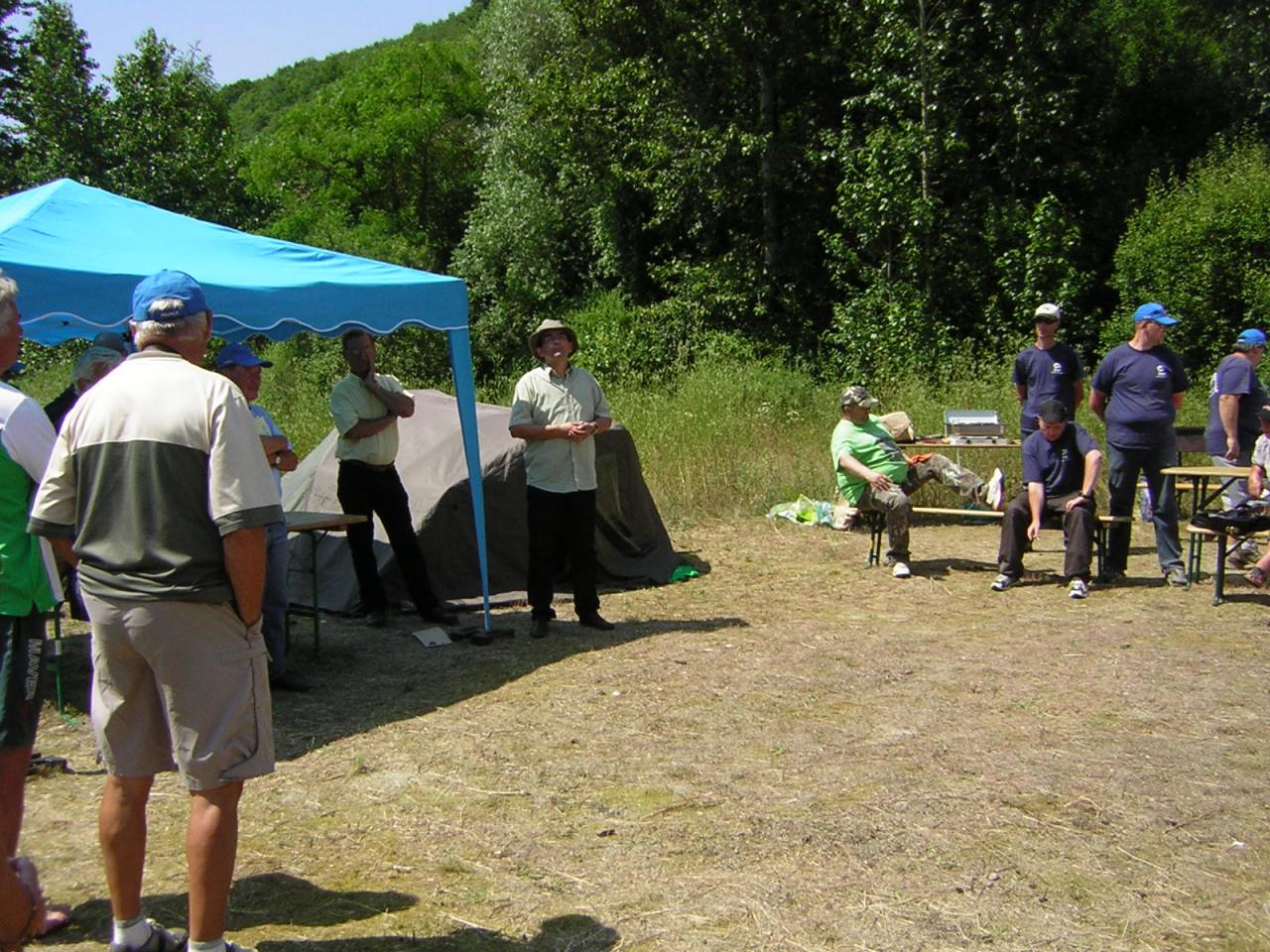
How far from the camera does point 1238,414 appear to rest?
30.3 feet

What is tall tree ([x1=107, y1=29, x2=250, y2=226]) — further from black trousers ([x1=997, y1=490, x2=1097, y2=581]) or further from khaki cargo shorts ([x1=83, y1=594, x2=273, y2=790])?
khaki cargo shorts ([x1=83, y1=594, x2=273, y2=790])

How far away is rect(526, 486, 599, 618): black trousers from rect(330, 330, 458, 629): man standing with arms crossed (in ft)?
2.31

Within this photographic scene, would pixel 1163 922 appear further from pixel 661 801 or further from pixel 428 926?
pixel 428 926

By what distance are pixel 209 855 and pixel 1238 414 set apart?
27.8ft

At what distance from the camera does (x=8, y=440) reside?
327cm

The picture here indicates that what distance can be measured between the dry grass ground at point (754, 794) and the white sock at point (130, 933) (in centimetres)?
35

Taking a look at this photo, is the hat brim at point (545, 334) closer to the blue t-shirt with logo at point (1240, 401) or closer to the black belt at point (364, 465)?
the black belt at point (364, 465)

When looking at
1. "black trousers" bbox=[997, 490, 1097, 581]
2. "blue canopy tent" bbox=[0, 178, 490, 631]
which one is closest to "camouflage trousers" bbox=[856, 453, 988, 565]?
"black trousers" bbox=[997, 490, 1097, 581]

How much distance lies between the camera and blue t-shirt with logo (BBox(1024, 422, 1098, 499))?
27.1 feet

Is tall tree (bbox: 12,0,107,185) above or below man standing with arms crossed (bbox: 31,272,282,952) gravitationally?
above

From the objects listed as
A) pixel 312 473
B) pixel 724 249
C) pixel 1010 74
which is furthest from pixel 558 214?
pixel 312 473

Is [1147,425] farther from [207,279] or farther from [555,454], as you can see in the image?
[207,279]

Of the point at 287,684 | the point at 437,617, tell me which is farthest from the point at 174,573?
the point at 437,617

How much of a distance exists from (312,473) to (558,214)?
1821 cm
